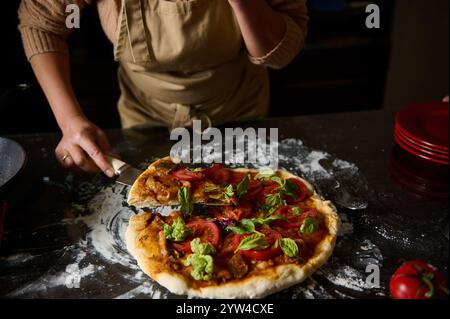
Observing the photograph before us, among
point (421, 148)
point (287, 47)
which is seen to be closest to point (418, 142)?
point (421, 148)

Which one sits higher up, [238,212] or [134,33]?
[134,33]

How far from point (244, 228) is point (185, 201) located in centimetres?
22

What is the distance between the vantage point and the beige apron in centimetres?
171

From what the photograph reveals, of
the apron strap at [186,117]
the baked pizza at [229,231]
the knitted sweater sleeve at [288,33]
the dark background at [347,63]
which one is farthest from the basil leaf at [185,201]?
the dark background at [347,63]

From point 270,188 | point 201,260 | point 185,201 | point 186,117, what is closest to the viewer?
point 201,260

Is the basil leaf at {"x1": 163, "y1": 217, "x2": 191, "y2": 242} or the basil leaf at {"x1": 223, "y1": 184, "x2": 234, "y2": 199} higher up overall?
the basil leaf at {"x1": 223, "y1": 184, "x2": 234, "y2": 199}

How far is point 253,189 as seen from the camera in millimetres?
1626

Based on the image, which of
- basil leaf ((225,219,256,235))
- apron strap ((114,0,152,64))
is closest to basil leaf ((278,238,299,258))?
basil leaf ((225,219,256,235))

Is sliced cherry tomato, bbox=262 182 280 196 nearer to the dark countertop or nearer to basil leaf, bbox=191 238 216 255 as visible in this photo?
the dark countertop

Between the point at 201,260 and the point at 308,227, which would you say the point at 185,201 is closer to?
the point at 201,260

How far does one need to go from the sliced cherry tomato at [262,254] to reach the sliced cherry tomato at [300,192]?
268mm

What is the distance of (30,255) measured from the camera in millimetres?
1430

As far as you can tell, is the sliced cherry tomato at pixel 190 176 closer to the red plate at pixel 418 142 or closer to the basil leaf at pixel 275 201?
the basil leaf at pixel 275 201

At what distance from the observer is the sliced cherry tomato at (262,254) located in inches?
53.1
